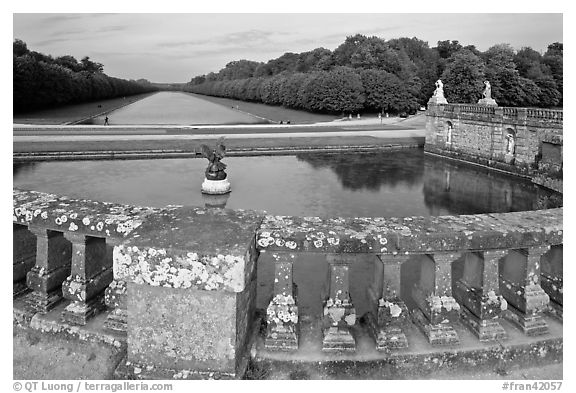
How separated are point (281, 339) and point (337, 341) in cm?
38

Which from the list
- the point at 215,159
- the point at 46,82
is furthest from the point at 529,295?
the point at 46,82

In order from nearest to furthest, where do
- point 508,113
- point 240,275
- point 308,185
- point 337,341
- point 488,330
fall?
1. point 240,275
2. point 337,341
3. point 488,330
4. point 308,185
5. point 508,113

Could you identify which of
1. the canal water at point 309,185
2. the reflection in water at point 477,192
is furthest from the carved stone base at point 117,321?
the reflection in water at point 477,192

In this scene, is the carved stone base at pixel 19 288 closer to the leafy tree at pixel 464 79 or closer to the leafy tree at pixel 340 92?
the leafy tree at pixel 340 92

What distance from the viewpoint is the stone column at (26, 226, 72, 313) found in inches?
151

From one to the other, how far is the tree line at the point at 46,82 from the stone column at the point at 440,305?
139 ft

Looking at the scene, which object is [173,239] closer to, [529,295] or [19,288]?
[19,288]

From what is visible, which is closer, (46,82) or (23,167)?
(23,167)

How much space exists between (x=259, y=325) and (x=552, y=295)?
229 centimetres

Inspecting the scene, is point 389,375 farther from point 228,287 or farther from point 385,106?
point 385,106

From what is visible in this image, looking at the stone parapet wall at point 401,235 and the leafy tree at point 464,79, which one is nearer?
the stone parapet wall at point 401,235

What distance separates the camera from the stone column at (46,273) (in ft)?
12.6

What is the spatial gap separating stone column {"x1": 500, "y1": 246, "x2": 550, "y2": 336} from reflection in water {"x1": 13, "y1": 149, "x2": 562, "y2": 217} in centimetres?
1191

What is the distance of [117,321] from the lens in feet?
11.8
